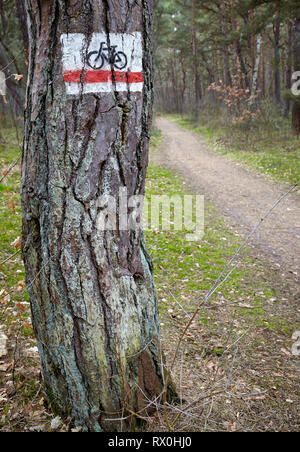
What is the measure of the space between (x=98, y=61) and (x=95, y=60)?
0.01 metres

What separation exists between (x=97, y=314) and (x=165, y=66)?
4606cm

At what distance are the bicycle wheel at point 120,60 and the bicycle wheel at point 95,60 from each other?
68mm

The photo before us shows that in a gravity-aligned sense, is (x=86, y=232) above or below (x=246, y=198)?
above

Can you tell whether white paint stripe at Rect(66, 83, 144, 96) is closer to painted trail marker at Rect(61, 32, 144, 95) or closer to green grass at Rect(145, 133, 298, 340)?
painted trail marker at Rect(61, 32, 144, 95)

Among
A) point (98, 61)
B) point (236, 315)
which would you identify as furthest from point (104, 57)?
point (236, 315)

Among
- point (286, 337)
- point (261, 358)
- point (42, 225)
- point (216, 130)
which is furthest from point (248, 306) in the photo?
point (216, 130)

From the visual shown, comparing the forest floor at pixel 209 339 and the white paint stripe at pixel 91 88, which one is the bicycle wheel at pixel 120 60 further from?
the forest floor at pixel 209 339

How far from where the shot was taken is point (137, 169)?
5.50ft

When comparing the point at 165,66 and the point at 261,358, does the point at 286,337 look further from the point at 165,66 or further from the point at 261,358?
the point at 165,66

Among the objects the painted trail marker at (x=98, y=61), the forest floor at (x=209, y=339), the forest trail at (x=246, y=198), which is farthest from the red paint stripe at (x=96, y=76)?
the forest trail at (x=246, y=198)

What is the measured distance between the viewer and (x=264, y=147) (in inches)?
450

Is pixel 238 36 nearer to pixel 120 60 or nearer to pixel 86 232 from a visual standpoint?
pixel 120 60

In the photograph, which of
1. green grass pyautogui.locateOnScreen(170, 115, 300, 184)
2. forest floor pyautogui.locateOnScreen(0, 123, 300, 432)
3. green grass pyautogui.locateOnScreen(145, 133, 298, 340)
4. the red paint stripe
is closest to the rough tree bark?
the red paint stripe

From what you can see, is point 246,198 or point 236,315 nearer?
point 236,315
